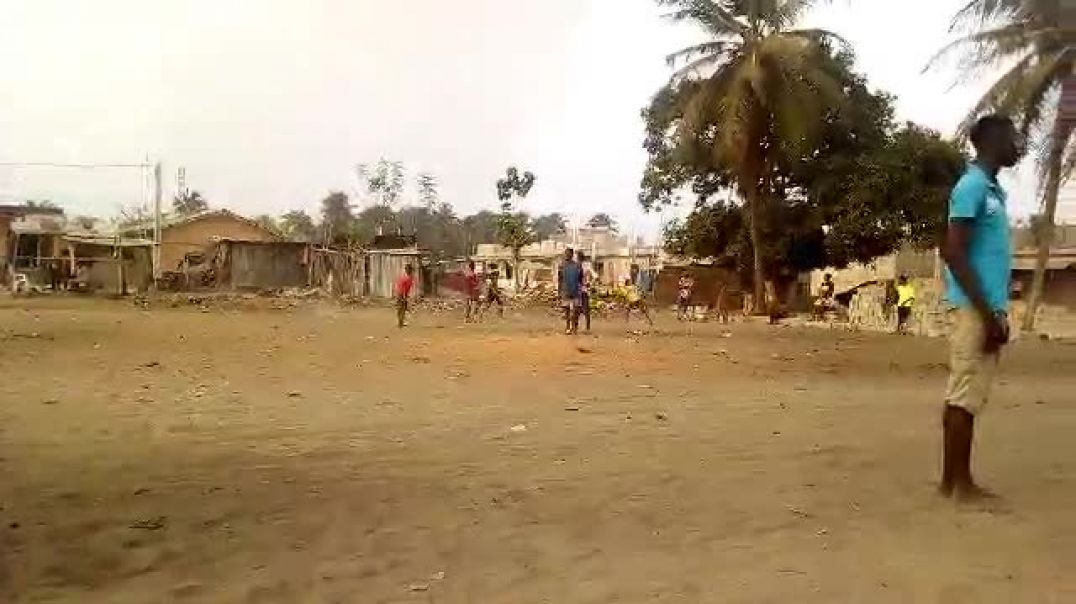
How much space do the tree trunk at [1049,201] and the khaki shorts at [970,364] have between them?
58.8 feet

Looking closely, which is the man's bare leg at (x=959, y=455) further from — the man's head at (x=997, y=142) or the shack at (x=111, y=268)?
the shack at (x=111, y=268)

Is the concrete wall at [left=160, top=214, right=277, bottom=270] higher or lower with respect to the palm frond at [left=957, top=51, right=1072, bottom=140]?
lower

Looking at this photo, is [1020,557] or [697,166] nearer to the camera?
[1020,557]

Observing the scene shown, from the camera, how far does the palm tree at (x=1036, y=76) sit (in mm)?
20344

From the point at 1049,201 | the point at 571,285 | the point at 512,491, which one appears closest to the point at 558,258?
the point at 1049,201

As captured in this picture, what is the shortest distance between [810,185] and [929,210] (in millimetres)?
3894

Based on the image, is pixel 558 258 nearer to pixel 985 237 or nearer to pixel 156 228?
pixel 156 228

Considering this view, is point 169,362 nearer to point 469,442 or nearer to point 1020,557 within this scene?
point 469,442

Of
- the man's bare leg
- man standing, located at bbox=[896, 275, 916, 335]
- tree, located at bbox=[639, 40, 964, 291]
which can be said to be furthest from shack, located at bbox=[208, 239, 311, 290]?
the man's bare leg

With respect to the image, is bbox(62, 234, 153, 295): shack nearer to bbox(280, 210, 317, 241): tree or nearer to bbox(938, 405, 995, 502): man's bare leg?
bbox(280, 210, 317, 241): tree

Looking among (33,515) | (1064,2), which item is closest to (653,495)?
(33,515)

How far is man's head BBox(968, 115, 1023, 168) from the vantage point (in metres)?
4.47

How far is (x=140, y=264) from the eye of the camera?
4050cm

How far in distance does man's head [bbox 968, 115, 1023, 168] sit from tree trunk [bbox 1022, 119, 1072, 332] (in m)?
17.5
